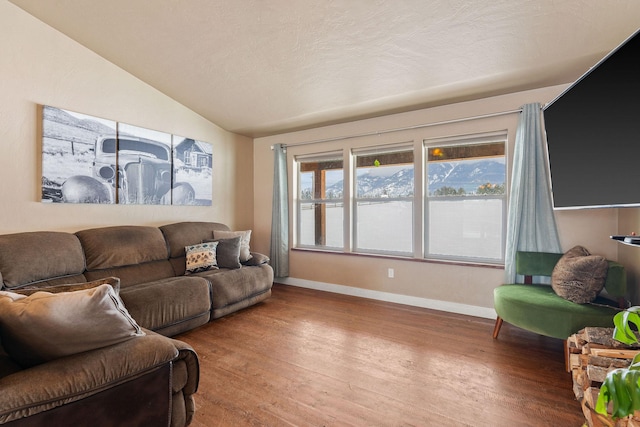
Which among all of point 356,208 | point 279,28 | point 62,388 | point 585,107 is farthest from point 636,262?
point 62,388

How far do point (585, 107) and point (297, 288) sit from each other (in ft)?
12.3

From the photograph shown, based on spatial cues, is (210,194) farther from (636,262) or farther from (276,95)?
(636,262)

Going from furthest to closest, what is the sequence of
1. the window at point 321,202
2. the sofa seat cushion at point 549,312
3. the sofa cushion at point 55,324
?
1. the window at point 321,202
2. the sofa seat cushion at point 549,312
3. the sofa cushion at point 55,324

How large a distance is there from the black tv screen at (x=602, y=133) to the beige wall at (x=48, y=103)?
4.04 m

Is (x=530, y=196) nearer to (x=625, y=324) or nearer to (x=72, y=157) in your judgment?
(x=625, y=324)

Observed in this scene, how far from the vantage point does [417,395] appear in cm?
183

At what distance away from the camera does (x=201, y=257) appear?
133 inches

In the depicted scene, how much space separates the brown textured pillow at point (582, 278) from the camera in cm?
216

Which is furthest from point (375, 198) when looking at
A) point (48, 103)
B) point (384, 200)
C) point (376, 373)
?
point (48, 103)

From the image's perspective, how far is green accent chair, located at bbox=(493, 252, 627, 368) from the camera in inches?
81.4

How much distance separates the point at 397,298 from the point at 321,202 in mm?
1757

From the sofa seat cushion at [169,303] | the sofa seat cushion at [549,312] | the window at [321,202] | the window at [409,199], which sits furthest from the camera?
the window at [321,202]

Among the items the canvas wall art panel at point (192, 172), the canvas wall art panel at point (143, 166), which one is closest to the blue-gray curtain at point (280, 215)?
the canvas wall art panel at point (192, 172)

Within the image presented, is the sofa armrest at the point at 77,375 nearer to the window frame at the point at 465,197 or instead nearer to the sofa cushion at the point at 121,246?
the sofa cushion at the point at 121,246
